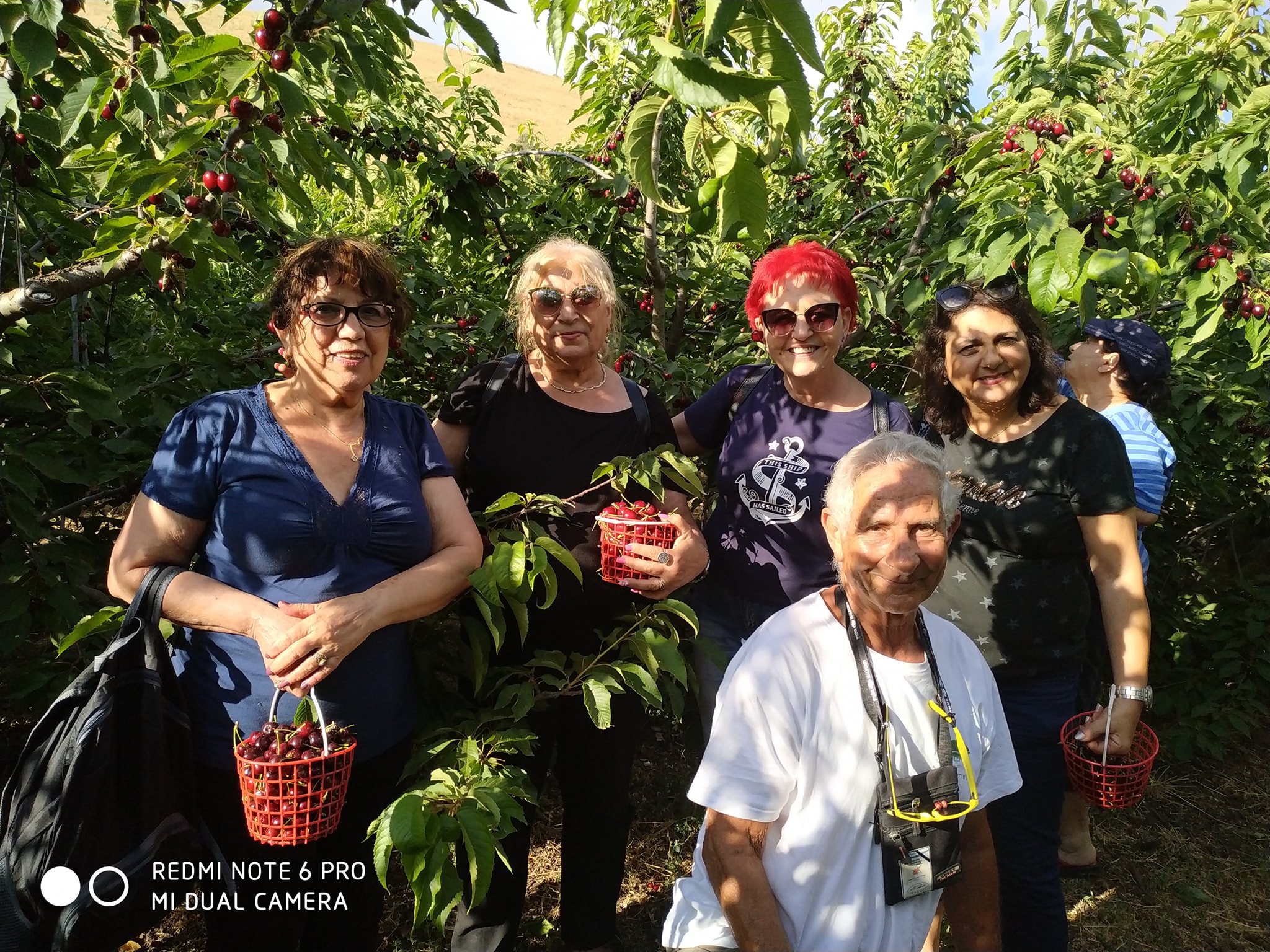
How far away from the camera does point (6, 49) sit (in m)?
2.04

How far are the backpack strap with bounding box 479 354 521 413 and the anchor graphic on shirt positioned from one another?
2.59 feet

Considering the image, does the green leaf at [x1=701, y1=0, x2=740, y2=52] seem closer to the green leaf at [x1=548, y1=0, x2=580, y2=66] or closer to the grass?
the green leaf at [x1=548, y1=0, x2=580, y2=66]

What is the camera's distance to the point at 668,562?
2.12 m

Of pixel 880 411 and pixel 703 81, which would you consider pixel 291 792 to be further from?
pixel 880 411

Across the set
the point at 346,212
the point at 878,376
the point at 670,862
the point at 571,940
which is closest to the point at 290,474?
the point at 571,940

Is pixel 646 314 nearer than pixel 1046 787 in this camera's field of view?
No

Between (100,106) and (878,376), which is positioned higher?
(100,106)

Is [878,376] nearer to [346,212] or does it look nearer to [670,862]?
[670,862]

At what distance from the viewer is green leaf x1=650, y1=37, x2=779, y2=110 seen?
96 cm

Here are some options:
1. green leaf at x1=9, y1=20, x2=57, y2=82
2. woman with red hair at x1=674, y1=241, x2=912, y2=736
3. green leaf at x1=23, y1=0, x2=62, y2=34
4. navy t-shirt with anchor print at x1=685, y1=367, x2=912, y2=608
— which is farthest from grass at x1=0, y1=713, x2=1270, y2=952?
green leaf at x1=23, y1=0, x2=62, y2=34

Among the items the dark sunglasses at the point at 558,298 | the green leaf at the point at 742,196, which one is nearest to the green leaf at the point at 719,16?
the green leaf at the point at 742,196

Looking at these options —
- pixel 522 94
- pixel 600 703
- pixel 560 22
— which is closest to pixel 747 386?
pixel 600 703

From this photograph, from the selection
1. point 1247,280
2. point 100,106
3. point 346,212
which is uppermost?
point 346,212

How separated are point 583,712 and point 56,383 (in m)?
1.87
